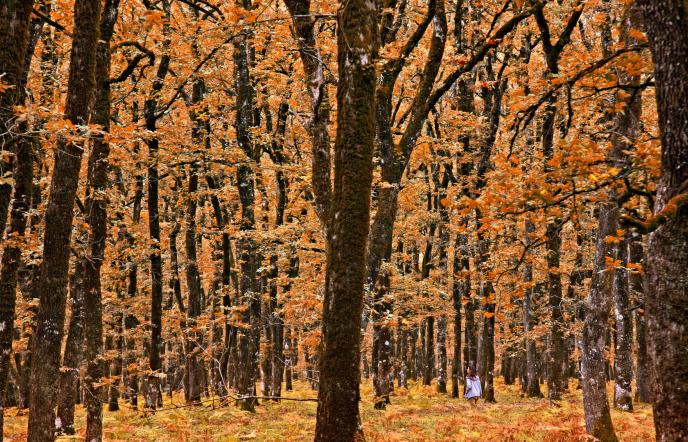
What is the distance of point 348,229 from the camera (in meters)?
5.87

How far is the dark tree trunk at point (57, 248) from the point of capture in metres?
8.01

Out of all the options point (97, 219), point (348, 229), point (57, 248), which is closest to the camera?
point (348, 229)

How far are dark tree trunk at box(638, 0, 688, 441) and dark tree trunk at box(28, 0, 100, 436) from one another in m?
7.24

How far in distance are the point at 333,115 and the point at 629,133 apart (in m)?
10.7

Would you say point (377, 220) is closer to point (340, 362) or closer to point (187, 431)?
point (340, 362)

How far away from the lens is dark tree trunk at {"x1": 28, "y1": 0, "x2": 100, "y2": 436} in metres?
8.01

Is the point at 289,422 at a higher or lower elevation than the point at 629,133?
lower

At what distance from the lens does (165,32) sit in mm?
15742

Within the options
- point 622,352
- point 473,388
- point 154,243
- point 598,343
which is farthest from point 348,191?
point 473,388

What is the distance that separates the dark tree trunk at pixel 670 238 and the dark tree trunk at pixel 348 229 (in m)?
2.67

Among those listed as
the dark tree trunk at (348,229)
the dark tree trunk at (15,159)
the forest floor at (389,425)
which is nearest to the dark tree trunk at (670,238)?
the dark tree trunk at (348,229)

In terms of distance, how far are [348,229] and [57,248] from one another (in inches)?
186

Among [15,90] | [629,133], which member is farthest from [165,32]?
[629,133]

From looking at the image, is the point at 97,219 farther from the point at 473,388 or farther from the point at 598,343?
the point at 473,388
